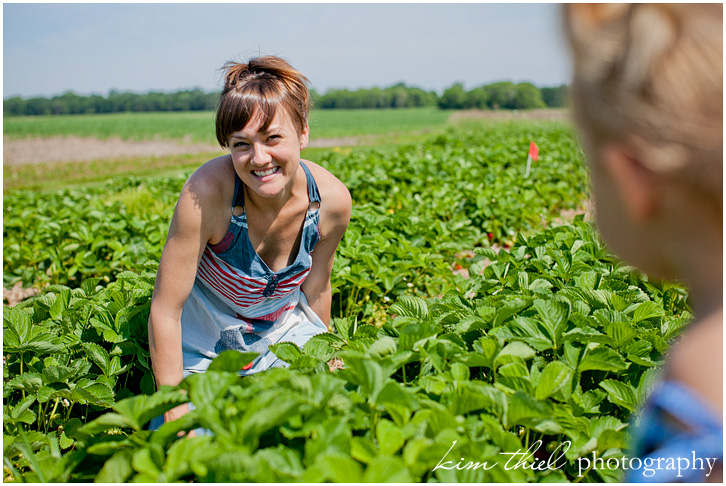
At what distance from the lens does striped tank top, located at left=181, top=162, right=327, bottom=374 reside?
2309 mm

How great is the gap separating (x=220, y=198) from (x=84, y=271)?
264 centimetres

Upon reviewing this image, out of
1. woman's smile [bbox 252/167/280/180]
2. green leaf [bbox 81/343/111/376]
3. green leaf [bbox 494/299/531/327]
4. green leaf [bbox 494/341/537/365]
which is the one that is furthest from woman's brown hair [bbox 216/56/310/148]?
green leaf [bbox 494/341/537/365]

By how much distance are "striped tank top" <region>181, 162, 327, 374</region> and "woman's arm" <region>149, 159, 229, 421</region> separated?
0.56 ft

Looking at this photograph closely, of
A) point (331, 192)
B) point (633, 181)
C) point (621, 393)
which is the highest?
point (633, 181)

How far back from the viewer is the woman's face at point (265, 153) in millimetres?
2061

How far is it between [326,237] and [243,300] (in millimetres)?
464

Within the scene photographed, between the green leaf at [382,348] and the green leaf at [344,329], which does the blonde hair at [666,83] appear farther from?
the green leaf at [344,329]

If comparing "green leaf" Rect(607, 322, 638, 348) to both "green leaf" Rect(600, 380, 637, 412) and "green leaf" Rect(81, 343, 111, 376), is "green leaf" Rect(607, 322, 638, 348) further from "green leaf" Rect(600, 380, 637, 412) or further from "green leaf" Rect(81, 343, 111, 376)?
"green leaf" Rect(81, 343, 111, 376)

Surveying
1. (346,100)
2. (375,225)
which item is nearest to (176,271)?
(375,225)

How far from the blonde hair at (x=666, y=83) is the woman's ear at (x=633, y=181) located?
2 centimetres

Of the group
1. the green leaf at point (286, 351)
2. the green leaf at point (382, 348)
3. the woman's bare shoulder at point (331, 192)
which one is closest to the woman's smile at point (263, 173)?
the woman's bare shoulder at point (331, 192)

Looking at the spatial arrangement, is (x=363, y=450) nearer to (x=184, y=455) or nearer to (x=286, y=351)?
(x=184, y=455)

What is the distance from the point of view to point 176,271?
2057mm

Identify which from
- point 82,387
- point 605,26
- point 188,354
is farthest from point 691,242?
point 188,354
